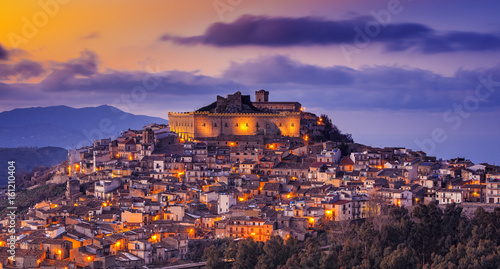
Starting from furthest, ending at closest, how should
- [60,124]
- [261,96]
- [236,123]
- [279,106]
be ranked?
[60,124]
[261,96]
[279,106]
[236,123]

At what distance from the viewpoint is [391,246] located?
78.4 feet

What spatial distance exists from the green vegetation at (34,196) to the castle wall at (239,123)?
9.97 metres

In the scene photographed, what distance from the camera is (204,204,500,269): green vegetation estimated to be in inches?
871

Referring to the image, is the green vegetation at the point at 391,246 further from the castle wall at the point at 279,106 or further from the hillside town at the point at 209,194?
the castle wall at the point at 279,106

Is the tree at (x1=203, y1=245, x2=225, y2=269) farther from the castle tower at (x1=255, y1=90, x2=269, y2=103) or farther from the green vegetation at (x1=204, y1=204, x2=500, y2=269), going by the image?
the castle tower at (x1=255, y1=90, x2=269, y2=103)

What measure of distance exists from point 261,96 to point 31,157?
2912cm

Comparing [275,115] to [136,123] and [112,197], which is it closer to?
[112,197]

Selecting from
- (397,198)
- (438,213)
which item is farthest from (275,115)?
(438,213)

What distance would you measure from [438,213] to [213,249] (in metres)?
8.83

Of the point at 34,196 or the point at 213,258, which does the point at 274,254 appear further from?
the point at 34,196

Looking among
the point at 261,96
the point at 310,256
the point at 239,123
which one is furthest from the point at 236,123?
the point at 310,256

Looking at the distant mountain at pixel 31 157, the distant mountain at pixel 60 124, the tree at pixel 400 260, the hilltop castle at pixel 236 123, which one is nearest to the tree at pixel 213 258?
the tree at pixel 400 260

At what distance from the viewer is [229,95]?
46.8 metres

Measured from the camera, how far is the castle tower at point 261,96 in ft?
170
